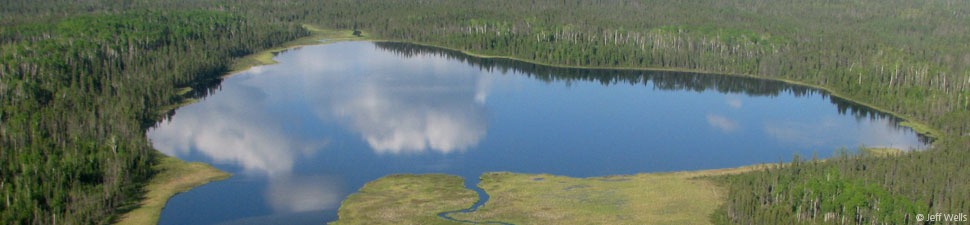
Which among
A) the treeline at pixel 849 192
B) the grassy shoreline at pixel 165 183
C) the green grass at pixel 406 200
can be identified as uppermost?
the treeline at pixel 849 192

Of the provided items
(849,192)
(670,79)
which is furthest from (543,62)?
(849,192)

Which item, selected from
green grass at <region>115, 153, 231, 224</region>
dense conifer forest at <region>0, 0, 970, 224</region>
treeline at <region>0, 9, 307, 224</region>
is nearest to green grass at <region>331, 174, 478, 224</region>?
green grass at <region>115, 153, 231, 224</region>

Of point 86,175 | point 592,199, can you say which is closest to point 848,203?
point 592,199

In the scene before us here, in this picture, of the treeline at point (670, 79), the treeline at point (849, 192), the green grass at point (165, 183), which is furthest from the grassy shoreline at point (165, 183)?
the treeline at point (670, 79)

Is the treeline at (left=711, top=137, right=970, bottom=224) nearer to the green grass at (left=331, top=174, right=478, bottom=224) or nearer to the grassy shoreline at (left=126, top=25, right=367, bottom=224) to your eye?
the green grass at (left=331, top=174, right=478, bottom=224)

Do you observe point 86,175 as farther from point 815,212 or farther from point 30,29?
point 30,29

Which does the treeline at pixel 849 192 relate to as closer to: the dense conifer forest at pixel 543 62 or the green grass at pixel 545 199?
the dense conifer forest at pixel 543 62
